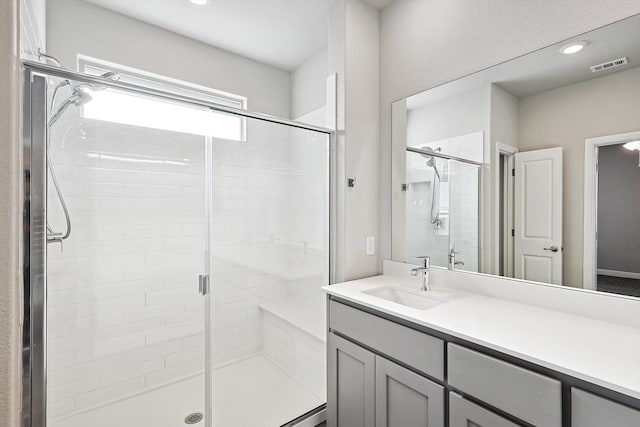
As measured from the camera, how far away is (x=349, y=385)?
1614 millimetres

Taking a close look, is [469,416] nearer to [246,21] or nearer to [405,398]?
[405,398]

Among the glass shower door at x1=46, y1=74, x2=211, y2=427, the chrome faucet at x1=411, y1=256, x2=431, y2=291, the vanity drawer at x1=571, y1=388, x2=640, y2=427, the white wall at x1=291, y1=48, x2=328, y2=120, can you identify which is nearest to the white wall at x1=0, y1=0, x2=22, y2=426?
the glass shower door at x1=46, y1=74, x2=211, y2=427

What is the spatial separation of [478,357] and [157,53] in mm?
2859

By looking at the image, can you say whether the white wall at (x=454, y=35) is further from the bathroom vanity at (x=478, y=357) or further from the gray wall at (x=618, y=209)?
the bathroom vanity at (x=478, y=357)

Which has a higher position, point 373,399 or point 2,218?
point 2,218

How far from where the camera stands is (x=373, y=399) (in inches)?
57.6

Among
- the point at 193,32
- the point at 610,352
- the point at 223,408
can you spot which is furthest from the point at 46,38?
the point at 610,352

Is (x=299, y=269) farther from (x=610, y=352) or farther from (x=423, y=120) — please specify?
(x=610, y=352)

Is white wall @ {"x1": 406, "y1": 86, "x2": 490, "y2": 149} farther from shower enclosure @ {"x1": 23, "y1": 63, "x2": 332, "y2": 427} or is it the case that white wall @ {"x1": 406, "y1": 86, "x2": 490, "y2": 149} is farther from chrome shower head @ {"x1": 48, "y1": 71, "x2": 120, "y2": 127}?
chrome shower head @ {"x1": 48, "y1": 71, "x2": 120, "y2": 127}

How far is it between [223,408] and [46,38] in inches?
103

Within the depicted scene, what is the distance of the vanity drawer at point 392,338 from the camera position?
3.98 feet

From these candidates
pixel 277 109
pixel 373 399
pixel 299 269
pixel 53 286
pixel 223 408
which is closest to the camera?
pixel 373 399

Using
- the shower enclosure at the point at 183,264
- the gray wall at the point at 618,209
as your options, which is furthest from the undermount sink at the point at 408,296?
the gray wall at the point at 618,209

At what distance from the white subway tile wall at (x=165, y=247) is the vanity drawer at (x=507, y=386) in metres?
1.14
